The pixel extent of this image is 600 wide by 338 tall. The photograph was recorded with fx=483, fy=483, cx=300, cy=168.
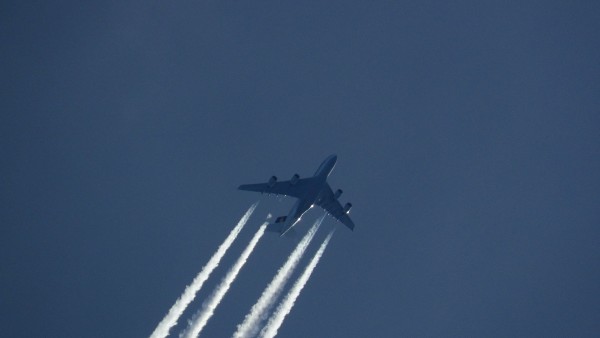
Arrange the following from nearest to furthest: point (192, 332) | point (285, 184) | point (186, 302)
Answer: point (192, 332)
point (186, 302)
point (285, 184)

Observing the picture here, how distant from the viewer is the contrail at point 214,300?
7588 centimetres

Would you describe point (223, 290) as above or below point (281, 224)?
below

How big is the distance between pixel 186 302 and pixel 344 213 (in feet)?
108

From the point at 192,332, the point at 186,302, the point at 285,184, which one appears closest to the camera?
the point at 192,332

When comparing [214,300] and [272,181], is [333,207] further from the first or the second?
[214,300]

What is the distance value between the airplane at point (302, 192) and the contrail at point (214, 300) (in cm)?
450

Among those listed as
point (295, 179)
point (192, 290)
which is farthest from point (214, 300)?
point (295, 179)

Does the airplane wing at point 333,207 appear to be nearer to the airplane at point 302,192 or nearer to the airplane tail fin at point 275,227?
the airplane at point 302,192

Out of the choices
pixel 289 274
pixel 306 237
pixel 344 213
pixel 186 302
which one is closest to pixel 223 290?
pixel 186 302

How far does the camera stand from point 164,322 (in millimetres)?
78438

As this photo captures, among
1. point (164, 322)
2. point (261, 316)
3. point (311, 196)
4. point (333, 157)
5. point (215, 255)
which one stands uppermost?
point (333, 157)

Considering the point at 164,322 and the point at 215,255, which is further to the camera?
the point at 215,255

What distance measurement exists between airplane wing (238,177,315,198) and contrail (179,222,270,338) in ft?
23.3

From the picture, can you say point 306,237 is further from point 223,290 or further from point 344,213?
point 223,290
